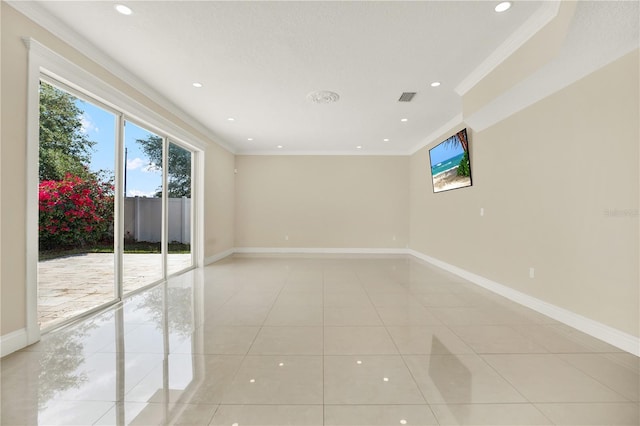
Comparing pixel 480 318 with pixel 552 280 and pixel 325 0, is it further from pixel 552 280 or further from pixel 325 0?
pixel 325 0

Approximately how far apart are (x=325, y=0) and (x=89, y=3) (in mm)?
2046

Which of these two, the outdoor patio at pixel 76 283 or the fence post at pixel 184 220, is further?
the fence post at pixel 184 220

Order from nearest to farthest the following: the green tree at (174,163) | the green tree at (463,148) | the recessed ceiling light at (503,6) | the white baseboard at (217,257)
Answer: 1. the recessed ceiling light at (503,6)
2. the green tree at (174,163)
3. the green tree at (463,148)
4. the white baseboard at (217,257)

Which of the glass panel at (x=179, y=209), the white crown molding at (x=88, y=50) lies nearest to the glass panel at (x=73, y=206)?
the white crown molding at (x=88, y=50)

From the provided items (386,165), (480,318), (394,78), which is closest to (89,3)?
(394,78)

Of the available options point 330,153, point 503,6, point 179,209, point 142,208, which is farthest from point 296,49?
point 330,153

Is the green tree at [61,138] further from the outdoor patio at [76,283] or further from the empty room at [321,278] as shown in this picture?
Result: the outdoor patio at [76,283]

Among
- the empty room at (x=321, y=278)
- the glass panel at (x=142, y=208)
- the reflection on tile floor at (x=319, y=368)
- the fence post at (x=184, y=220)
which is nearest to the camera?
the reflection on tile floor at (x=319, y=368)

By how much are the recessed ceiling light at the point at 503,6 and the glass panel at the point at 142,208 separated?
451cm

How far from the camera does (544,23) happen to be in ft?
8.50

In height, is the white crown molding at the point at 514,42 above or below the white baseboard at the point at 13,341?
above

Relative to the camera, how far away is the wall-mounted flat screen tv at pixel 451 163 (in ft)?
16.4

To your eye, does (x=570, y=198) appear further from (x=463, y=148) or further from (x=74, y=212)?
(x=74, y=212)

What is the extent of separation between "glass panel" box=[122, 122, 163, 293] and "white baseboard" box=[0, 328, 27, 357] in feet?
4.88
